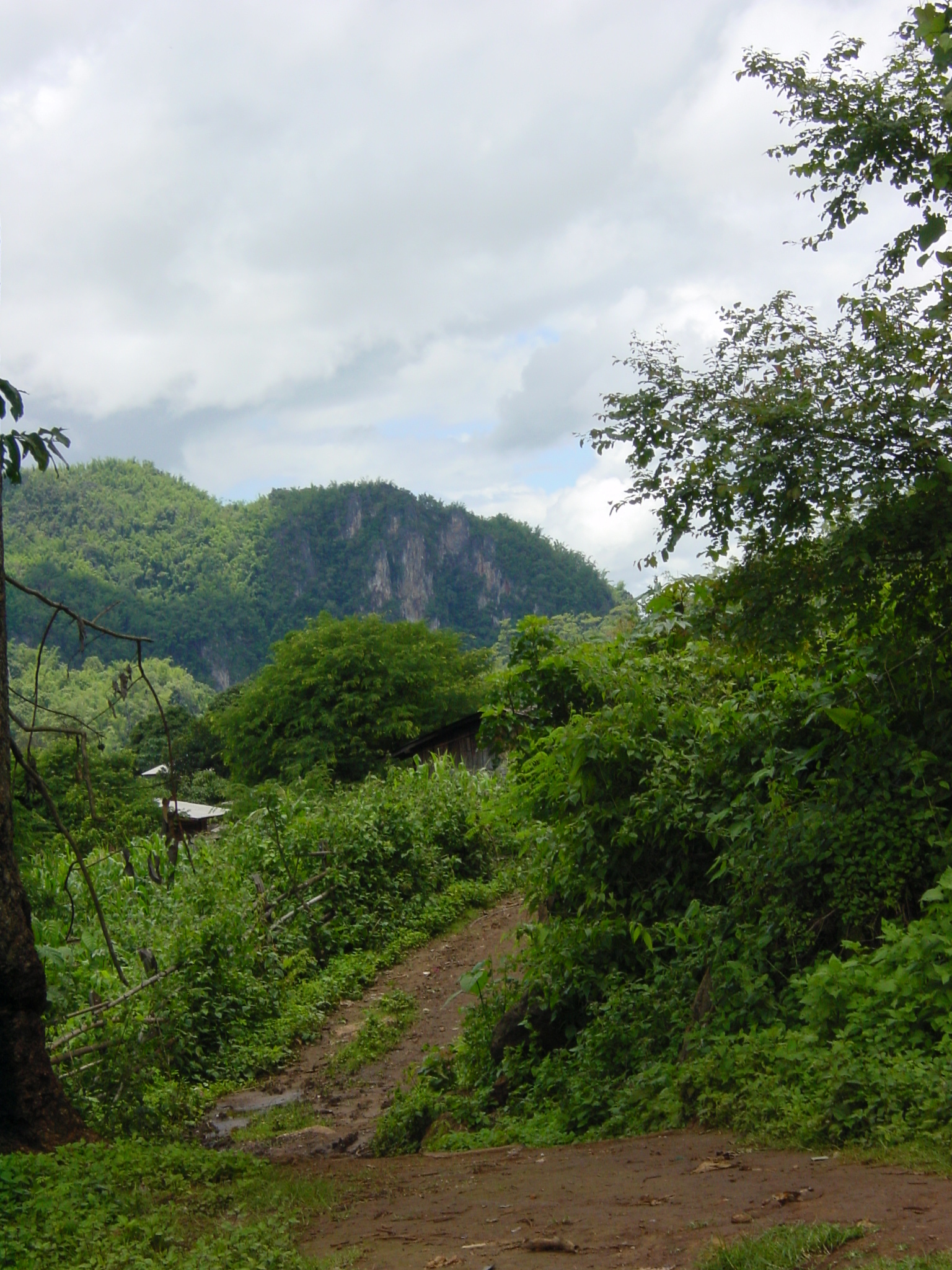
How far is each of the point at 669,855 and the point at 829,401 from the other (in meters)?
3.54

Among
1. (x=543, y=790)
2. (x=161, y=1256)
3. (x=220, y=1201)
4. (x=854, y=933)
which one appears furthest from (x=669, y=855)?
(x=161, y=1256)

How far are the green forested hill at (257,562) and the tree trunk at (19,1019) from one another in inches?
3063

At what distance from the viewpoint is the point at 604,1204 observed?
13.7 feet

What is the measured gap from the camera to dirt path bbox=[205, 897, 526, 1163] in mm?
7539

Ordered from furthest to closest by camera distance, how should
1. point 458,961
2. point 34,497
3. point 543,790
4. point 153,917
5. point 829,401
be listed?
point 34,497 < point 458,961 < point 153,917 < point 543,790 < point 829,401

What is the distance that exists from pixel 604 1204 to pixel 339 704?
2505cm

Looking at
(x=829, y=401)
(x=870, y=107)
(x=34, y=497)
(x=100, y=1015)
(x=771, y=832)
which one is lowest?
(x=100, y=1015)

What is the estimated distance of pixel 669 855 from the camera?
26.1ft

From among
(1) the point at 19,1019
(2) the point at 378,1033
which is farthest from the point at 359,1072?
(1) the point at 19,1019

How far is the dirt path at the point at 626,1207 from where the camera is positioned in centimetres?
342

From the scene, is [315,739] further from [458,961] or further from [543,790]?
[543,790]

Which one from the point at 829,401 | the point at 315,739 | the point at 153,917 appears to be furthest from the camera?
the point at 315,739

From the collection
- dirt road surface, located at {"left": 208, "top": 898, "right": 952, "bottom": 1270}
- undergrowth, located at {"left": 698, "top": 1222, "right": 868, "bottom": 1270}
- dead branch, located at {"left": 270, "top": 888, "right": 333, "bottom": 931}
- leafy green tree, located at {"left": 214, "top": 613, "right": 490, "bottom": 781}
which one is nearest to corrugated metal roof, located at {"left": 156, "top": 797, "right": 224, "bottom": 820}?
leafy green tree, located at {"left": 214, "top": 613, "right": 490, "bottom": 781}

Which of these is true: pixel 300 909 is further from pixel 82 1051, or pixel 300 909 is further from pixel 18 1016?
pixel 18 1016
